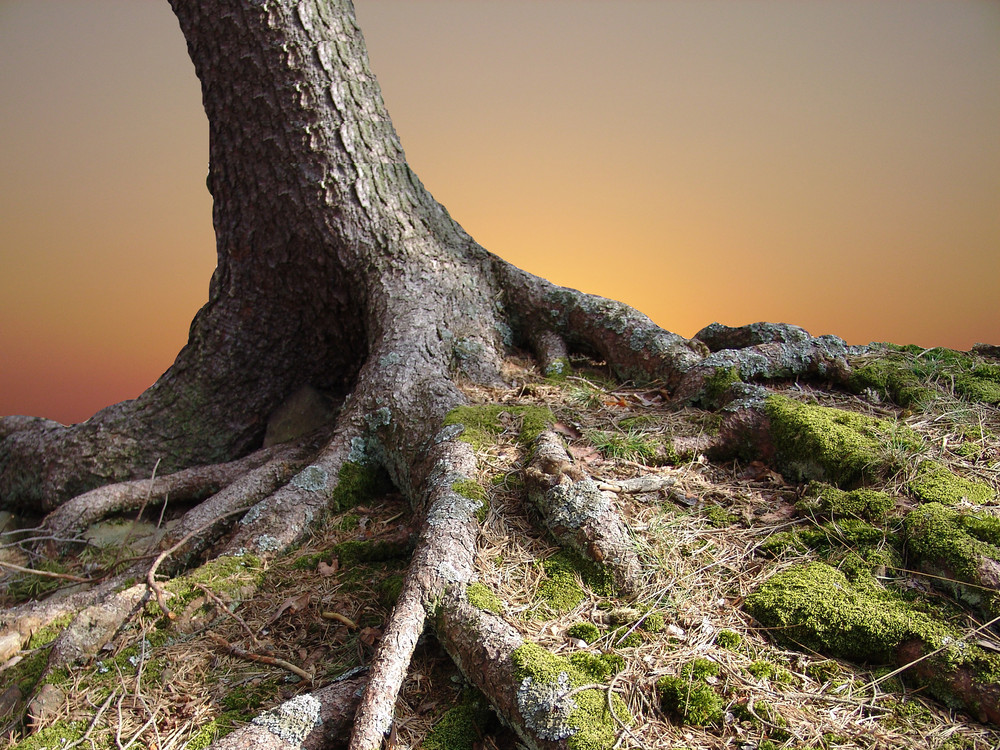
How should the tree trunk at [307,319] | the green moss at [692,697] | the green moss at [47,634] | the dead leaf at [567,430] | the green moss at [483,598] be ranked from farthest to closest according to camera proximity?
the tree trunk at [307,319], the dead leaf at [567,430], the green moss at [47,634], the green moss at [483,598], the green moss at [692,697]

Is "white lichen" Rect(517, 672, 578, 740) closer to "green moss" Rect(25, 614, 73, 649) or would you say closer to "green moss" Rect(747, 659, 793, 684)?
"green moss" Rect(747, 659, 793, 684)

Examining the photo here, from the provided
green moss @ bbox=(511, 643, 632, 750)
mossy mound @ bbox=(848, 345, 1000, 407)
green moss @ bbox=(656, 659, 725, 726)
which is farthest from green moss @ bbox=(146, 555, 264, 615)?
mossy mound @ bbox=(848, 345, 1000, 407)

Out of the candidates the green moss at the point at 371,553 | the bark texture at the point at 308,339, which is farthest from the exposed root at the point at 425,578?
the green moss at the point at 371,553

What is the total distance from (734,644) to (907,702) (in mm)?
671

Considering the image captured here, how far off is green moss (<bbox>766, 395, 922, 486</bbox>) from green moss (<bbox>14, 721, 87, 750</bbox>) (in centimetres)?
395

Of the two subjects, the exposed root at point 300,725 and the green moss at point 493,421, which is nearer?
the exposed root at point 300,725

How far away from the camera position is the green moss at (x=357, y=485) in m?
4.59

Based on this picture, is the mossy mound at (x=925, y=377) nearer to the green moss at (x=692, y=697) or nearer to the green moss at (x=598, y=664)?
the green moss at (x=692, y=697)

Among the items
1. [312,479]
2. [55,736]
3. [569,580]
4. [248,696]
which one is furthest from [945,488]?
[55,736]

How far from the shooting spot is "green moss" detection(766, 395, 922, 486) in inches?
146

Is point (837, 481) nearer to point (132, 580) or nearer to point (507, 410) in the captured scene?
point (507, 410)

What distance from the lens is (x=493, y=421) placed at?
4340 mm

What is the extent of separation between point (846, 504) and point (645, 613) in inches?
53.2

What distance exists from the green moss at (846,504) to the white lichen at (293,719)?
2.61 meters
